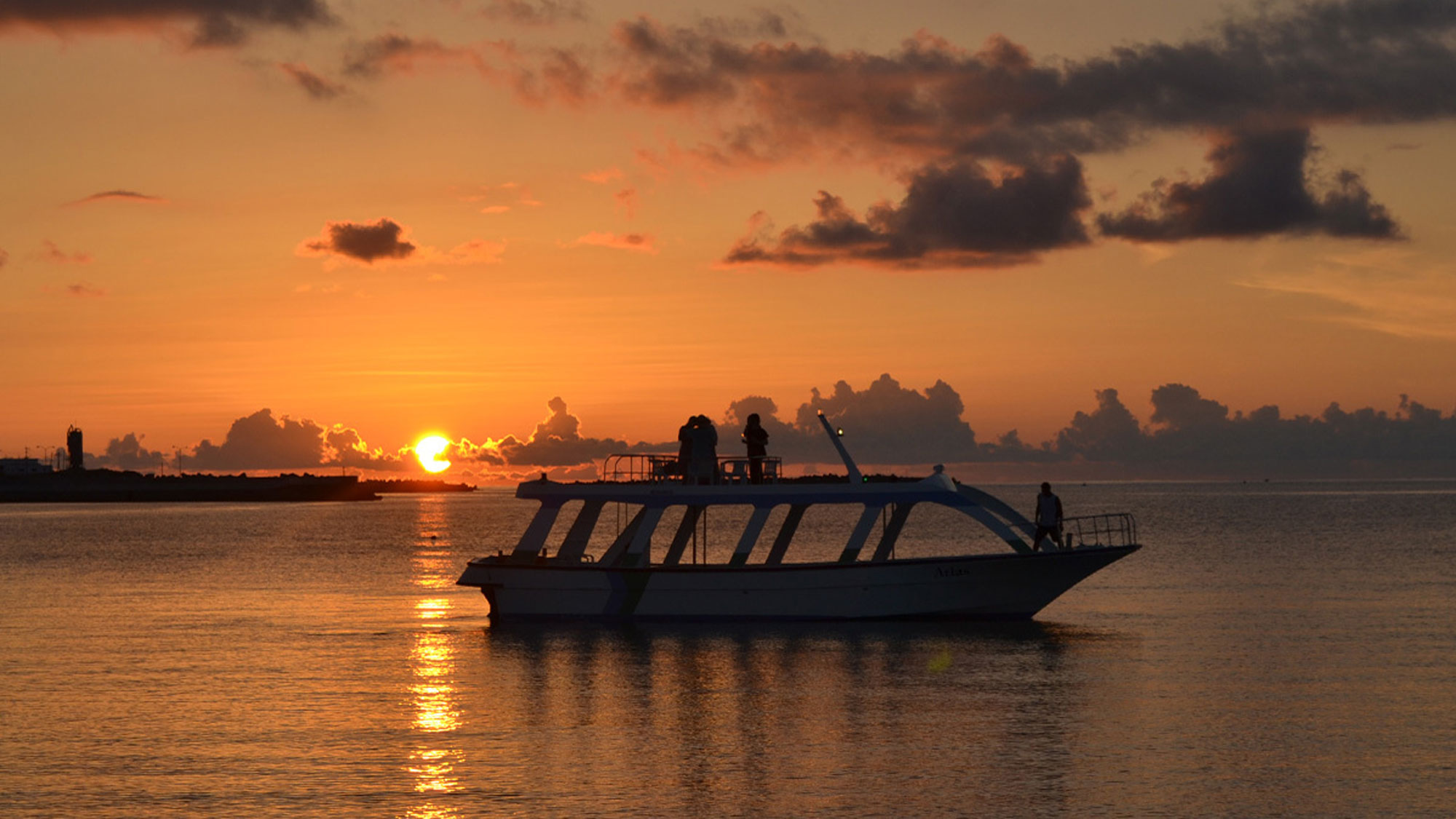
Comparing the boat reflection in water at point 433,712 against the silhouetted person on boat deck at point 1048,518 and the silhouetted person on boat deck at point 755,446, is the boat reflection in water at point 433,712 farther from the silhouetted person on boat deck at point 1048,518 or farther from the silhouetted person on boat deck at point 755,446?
the silhouetted person on boat deck at point 1048,518

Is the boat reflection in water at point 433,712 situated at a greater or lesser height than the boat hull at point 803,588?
lesser

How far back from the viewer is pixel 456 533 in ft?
419

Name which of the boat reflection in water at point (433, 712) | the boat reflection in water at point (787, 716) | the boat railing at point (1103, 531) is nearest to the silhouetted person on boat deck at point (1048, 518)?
the boat railing at point (1103, 531)

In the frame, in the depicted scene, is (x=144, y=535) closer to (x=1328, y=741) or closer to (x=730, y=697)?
(x=730, y=697)

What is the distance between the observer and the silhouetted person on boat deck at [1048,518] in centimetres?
3462

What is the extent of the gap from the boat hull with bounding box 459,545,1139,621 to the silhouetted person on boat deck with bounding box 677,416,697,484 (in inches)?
88.3

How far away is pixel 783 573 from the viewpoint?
3341 centimetres

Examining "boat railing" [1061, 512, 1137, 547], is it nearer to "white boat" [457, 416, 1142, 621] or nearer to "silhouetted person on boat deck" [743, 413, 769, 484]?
"white boat" [457, 416, 1142, 621]

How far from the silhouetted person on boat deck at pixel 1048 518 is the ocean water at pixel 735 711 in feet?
7.25

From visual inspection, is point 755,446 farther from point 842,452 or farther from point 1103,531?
point 1103,531

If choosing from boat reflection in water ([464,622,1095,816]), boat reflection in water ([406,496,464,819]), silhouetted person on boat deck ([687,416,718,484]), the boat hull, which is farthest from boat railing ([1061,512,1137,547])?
boat reflection in water ([406,496,464,819])

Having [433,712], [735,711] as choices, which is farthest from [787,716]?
[433,712]

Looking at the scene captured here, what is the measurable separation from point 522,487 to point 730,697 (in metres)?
14.1

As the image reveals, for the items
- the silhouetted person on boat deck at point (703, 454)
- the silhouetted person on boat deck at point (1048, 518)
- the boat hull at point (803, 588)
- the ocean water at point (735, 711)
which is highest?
the silhouetted person on boat deck at point (703, 454)
